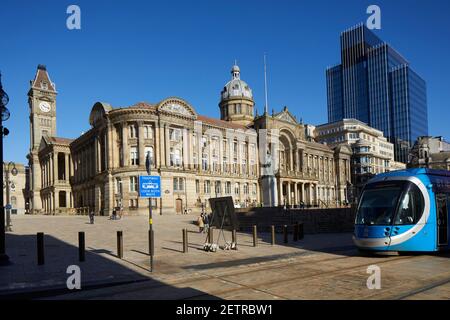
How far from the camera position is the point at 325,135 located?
408ft

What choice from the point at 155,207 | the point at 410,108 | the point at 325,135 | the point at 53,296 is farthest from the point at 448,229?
the point at 410,108

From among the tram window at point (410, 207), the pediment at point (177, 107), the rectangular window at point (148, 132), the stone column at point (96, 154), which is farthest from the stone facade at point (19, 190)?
the tram window at point (410, 207)

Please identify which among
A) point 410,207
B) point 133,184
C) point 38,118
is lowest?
point 410,207

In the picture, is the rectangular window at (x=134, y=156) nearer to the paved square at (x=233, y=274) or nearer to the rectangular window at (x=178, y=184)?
the rectangular window at (x=178, y=184)

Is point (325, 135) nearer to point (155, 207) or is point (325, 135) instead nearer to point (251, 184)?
point (251, 184)

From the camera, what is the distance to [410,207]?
50.0ft

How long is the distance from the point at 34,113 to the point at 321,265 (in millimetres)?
93230

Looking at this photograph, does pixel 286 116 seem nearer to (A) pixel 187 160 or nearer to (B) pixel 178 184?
(A) pixel 187 160

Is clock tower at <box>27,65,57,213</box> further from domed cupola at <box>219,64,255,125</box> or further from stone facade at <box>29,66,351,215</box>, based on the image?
domed cupola at <box>219,64,255,125</box>

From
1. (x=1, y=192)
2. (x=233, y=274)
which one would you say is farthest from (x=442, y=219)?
(x=1, y=192)

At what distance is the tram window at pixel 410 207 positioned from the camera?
15055mm

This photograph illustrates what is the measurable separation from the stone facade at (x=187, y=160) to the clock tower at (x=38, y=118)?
0.51 meters

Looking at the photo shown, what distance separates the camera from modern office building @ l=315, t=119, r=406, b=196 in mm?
109000

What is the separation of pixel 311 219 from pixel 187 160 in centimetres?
3331
